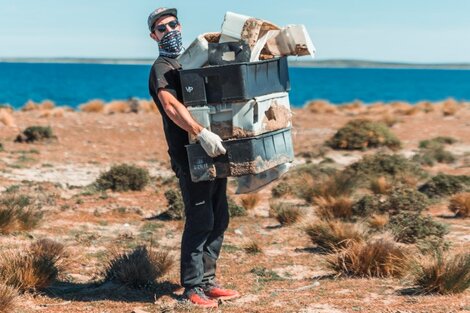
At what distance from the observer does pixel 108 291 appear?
6.98 meters

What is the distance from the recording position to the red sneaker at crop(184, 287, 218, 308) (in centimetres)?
631

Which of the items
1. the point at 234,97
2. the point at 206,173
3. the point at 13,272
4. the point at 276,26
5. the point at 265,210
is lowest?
the point at 265,210

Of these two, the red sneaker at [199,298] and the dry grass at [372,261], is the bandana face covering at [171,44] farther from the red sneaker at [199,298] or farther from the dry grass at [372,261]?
the dry grass at [372,261]

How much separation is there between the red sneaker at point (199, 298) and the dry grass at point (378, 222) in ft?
13.4

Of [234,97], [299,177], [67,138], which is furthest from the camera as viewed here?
[67,138]

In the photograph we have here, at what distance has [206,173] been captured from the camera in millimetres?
5945

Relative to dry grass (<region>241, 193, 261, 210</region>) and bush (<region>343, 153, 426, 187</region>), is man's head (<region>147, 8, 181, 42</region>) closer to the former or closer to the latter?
dry grass (<region>241, 193, 261, 210</region>)

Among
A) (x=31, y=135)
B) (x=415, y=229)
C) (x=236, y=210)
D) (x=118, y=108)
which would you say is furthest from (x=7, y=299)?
(x=118, y=108)

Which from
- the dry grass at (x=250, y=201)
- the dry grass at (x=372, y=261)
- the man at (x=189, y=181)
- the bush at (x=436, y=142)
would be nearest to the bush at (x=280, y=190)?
the dry grass at (x=250, y=201)

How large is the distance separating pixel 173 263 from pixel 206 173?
215 centimetres

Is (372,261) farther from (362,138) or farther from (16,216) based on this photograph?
(362,138)

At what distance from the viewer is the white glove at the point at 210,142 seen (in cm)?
577

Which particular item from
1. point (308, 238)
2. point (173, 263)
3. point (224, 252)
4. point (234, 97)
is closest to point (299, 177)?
point (308, 238)

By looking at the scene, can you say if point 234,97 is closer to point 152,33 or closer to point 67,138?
point 152,33
